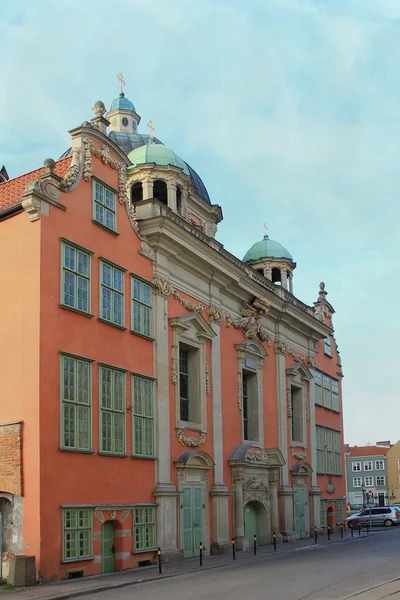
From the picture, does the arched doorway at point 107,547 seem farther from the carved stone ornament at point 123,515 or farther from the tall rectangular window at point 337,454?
the tall rectangular window at point 337,454

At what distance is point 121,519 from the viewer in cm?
2255

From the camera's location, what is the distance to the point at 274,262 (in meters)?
41.2

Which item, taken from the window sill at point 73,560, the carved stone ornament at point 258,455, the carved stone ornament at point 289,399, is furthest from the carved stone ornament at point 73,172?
the carved stone ornament at point 289,399

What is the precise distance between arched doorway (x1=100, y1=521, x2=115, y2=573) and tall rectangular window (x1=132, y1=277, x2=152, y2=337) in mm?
5882

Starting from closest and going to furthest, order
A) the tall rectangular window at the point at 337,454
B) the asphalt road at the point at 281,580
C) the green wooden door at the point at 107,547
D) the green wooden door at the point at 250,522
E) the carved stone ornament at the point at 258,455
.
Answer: the asphalt road at the point at 281,580
the green wooden door at the point at 107,547
the green wooden door at the point at 250,522
the carved stone ornament at the point at 258,455
the tall rectangular window at the point at 337,454

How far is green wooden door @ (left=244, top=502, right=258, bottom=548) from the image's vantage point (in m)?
31.4

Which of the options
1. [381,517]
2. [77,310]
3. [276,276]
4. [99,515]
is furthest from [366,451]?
[77,310]

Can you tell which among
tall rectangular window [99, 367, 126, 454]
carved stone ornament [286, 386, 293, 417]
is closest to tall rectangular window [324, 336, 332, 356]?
carved stone ornament [286, 386, 293, 417]

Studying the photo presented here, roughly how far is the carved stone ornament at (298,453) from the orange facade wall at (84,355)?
13611mm

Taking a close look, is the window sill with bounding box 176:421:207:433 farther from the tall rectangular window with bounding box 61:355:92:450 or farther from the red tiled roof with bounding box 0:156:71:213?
the red tiled roof with bounding box 0:156:71:213

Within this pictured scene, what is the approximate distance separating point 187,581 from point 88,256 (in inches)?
362

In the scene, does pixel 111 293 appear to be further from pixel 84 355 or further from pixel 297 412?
pixel 297 412

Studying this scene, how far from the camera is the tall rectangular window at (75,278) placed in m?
21.6

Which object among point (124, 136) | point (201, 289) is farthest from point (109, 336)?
point (124, 136)
